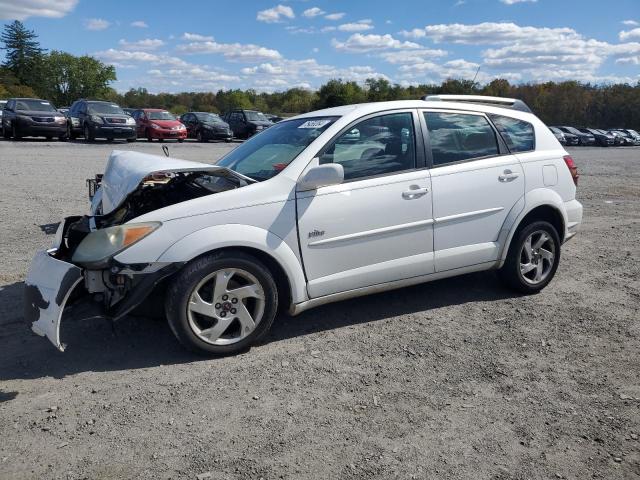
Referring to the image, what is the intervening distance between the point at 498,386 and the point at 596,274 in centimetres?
303

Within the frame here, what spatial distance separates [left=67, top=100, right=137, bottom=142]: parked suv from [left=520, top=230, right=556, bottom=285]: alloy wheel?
72.5ft

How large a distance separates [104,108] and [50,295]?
2342 cm

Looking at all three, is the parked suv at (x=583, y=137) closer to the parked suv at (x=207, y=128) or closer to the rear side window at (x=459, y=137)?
the parked suv at (x=207, y=128)

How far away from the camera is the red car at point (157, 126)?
26.8 metres

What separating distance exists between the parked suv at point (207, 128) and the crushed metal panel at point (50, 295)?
26397 mm

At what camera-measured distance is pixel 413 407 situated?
11.0ft

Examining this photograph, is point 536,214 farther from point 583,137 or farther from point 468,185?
point 583,137

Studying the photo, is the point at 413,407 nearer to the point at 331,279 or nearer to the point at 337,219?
the point at 331,279

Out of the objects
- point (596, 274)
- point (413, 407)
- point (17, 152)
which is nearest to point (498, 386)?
point (413, 407)

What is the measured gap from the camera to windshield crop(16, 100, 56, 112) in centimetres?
2339

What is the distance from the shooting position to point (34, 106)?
23.7 metres

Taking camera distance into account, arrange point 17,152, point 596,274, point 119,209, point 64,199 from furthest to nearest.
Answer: point 17,152 < point 64,199 < point 596,274 < point 119,209

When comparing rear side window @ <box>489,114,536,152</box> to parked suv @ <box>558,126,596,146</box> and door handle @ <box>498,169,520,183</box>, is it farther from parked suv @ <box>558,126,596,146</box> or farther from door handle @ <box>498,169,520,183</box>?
parked suv @ <box>558,126,596,146</box>

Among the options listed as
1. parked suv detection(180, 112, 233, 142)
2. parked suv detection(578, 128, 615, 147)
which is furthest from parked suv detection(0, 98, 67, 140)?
parked suv detection(578, 128, 615, 147)
